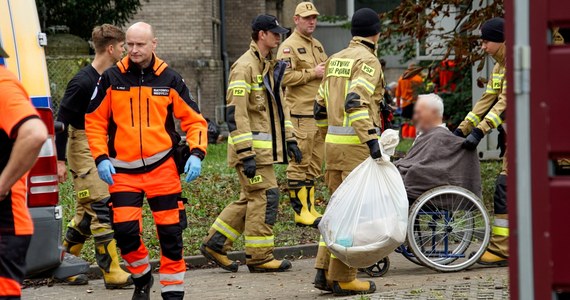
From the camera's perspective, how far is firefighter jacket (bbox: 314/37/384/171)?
8469mm

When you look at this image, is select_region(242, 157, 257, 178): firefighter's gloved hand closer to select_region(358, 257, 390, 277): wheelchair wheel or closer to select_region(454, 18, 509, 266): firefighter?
select_region(358, 257, 390, 277): wheelchair wheel

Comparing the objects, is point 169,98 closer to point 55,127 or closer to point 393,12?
point 55,127

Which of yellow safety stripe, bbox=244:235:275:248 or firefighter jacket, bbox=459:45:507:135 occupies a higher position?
firefighter jacket, bbox=459:45:507:135

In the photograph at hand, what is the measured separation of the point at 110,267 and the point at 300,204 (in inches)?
128

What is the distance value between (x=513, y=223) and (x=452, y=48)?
32.4 feet

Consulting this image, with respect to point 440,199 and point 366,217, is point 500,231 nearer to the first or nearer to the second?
point 440,199

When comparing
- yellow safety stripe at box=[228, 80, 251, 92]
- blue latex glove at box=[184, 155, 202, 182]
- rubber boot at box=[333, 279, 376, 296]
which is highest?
yellow safety stripe at box=[228, 80, 251, 92]

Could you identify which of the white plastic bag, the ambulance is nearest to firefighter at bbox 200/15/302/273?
the white plastic bag

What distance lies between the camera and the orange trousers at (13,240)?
209 inches

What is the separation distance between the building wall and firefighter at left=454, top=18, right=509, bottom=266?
67.3 ft

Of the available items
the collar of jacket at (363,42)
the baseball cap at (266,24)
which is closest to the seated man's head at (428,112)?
the collar of jacket at (363,42)

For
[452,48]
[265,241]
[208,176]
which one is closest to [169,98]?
[265,241]

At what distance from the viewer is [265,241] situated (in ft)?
31.7

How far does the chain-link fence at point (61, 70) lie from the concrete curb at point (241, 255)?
1098 centimetres
